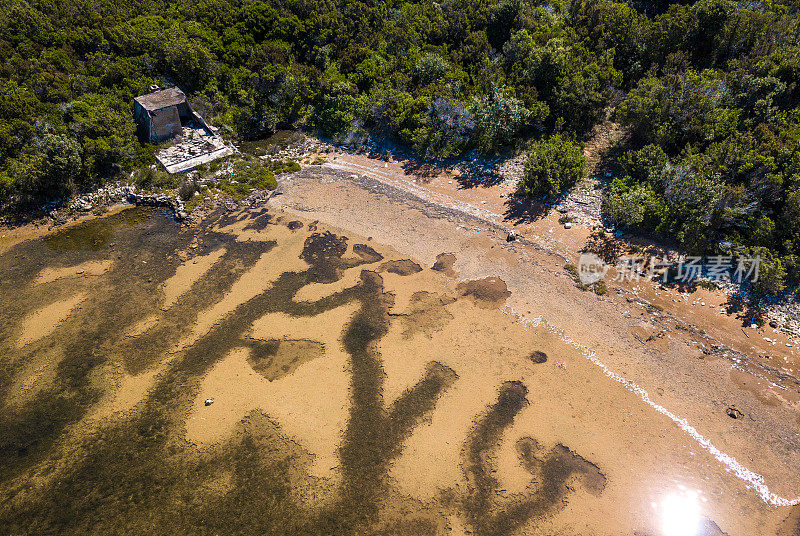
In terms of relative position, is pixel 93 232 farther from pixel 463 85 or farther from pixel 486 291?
pixel 463 85

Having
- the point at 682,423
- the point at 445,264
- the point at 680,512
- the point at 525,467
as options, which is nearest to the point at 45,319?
the point at 445,264

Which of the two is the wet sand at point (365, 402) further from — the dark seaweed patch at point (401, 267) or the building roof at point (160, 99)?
the building roof at point (160, 99)

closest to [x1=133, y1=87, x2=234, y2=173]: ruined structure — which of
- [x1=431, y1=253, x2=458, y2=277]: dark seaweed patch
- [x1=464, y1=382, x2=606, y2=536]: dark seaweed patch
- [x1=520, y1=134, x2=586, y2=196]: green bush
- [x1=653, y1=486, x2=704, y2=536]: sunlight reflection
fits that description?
[x1=431, y1=253, x2=458, y2=277]: dark seaweed patch

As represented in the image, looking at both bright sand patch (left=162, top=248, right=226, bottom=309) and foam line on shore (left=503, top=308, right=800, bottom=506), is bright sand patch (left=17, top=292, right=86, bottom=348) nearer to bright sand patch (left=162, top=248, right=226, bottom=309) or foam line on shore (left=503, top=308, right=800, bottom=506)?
bright sand patch (left=162, top=248, right=226, bottom=309)

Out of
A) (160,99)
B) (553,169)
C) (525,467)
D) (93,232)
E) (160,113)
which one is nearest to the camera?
(525,467)

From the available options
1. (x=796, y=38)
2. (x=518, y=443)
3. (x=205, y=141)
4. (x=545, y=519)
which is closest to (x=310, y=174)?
(x=205, y=141)

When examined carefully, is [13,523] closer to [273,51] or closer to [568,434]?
[568,434]
